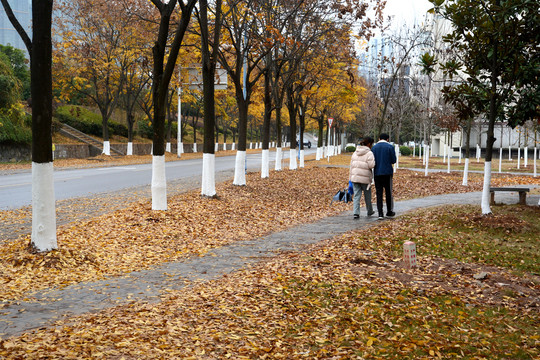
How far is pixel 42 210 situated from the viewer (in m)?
7.88

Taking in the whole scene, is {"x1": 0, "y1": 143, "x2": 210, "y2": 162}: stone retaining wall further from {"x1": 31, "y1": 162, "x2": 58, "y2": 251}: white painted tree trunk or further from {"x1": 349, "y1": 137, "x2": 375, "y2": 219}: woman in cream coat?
{"x1": 31, "y1": 162, "x2": 58, "y2": 251}: white painted tree trunk

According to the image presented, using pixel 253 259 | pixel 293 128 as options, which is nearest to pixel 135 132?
pixel 293 128

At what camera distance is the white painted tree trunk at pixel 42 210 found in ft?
25.7

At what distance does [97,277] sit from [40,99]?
2.64m

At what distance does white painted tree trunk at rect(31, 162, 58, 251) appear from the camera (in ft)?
25.7

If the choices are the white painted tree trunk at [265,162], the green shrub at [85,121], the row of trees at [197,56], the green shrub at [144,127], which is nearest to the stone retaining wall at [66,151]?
the row of trees at [197,56]

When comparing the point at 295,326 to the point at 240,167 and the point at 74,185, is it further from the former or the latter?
the point at 74,185

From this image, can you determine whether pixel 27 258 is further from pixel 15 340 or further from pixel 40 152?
pixel 15 340

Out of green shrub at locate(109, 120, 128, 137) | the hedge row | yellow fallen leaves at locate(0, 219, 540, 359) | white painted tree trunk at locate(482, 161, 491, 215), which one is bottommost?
yellow fallen leaves at locate(0, 219, 540, 359)

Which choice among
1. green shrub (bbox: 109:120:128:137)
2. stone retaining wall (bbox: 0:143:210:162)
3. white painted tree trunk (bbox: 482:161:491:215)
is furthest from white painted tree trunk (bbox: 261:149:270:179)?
green shrub (bbox: 109:120:128:137)

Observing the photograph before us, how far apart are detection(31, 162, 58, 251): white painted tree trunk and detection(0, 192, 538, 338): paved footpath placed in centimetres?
124

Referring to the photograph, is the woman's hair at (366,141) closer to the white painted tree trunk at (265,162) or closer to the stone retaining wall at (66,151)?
the white painted tree trunk at (265,162)

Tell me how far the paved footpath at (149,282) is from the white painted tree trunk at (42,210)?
1.24m

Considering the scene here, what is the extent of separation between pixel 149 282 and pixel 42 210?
6.60 ft
